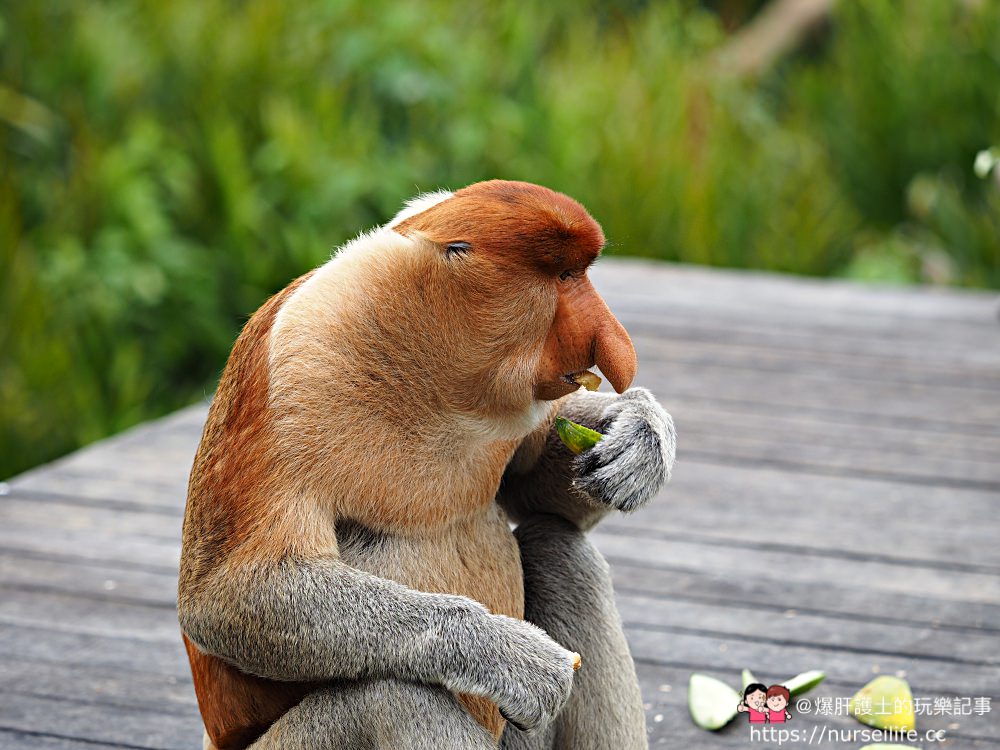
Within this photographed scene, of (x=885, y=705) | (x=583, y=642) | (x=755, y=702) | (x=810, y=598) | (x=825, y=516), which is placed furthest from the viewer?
(x=825, y=516)

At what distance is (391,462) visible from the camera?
A: 5.41 ft

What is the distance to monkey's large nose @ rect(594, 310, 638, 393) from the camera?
5.24 feet

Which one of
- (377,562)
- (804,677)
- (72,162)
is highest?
(377,562)

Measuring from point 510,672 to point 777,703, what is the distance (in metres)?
1.03

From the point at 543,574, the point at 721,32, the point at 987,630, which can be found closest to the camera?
the point at 543,574

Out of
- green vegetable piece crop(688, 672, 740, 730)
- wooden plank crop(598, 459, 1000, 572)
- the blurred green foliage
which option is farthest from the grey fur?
the blurred green foliage

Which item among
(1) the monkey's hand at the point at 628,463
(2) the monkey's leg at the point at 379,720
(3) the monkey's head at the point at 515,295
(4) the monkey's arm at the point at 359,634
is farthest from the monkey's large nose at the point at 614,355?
(2) the monkey's leg at the point at 379,720

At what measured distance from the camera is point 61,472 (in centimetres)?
378

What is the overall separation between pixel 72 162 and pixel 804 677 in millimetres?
4400

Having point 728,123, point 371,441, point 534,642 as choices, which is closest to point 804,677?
point 534,642

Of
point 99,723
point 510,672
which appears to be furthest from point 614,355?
point 99,723

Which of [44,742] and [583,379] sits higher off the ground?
[583,379]

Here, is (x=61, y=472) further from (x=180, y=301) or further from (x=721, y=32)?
(x=721, y=32)

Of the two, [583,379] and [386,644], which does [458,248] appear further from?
[386,644]
